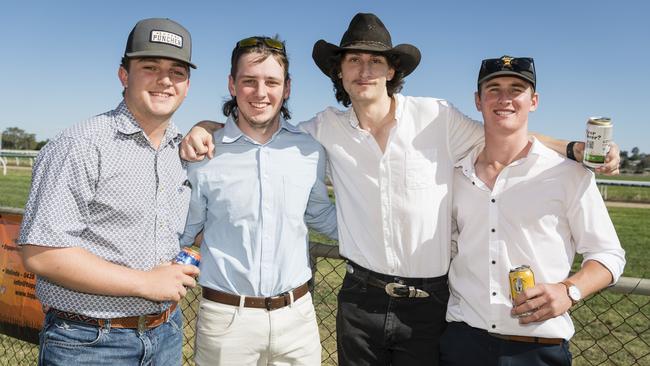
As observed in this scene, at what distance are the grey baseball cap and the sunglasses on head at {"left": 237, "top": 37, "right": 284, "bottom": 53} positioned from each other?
0.48 metres

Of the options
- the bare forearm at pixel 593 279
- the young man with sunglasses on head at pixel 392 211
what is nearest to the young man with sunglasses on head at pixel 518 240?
the bare forearm at pixel 593 279

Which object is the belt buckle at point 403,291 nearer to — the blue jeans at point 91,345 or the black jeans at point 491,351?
Result: the black jeans at point 491,351

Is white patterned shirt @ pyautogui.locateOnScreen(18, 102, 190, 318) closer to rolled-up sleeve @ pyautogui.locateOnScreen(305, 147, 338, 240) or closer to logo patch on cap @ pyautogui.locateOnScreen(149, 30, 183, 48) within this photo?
logo patch on cap @ pyautogui.locateOnScreen(149, 30, 183, 48)

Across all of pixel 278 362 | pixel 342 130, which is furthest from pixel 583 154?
pixel 278 362

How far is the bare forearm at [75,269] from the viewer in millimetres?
2367

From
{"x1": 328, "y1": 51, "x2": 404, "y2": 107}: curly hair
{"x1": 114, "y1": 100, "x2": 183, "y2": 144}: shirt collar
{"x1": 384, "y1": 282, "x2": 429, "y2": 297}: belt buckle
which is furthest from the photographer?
{"x1": 328, "y1": 51, "x2": 404, "y2": 107}: curly hair

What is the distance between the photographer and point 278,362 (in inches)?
123

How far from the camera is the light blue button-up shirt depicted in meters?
3.04

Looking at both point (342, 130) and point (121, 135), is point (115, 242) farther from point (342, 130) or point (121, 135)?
point (342, 130)

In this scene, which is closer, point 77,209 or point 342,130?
point 77,209

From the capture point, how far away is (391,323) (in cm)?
316

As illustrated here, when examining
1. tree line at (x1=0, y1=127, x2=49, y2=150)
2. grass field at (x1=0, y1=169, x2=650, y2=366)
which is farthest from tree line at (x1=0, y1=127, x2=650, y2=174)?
grass field at (x1=0, y1=169, x2=650, y2=366)

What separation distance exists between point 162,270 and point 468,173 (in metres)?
1.76

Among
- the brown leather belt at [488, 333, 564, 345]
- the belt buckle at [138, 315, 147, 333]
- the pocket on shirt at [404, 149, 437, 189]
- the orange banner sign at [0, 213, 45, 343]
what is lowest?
the orange banner sign at [0, 213, 45, 343]
